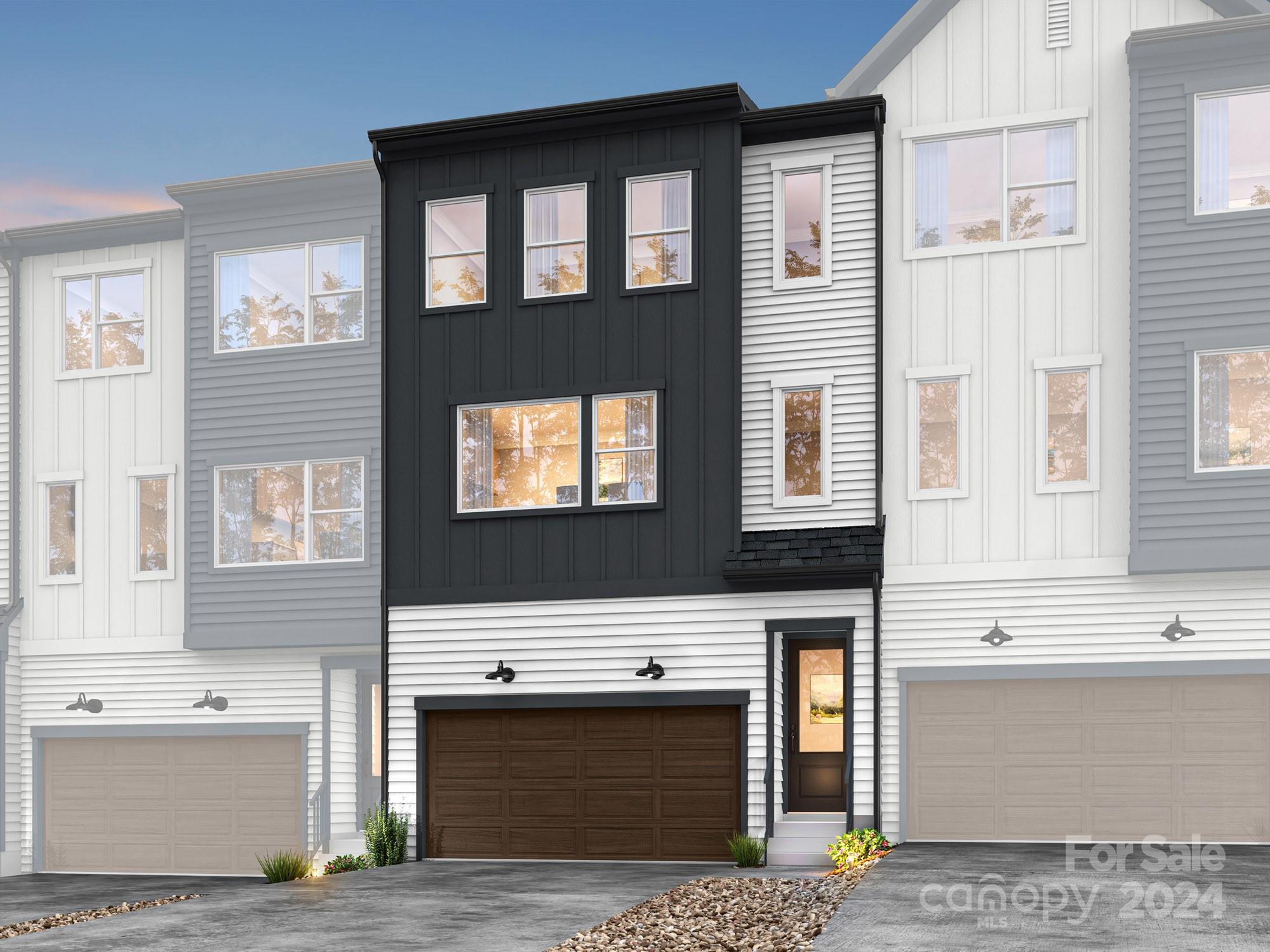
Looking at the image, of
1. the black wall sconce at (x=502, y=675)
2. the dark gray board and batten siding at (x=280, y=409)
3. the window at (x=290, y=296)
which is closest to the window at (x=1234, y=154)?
the black wall sconce at (x=502, y=675)

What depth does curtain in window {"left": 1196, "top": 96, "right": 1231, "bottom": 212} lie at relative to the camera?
16.4 meters

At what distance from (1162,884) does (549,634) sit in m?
8.25

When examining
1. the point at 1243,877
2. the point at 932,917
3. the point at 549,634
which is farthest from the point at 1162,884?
the point at 549,634

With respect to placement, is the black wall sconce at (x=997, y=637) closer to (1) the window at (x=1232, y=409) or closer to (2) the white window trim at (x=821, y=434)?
(2) the white window trim at (x=821, y=434)

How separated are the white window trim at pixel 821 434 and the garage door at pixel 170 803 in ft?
27.7

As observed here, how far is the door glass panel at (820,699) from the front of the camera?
61.6 ft

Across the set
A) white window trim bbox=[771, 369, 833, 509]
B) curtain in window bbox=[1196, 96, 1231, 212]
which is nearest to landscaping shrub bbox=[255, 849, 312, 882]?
white window trim bbox=[771, 369, 833, 509]

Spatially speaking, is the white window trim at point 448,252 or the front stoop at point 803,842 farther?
the white window trim at point 448,252

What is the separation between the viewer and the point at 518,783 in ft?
59.4

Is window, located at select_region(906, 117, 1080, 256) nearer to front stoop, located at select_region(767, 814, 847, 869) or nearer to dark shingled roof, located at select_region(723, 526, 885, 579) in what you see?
dark shingled roof, located at select_region(723, 526, 885, 579)

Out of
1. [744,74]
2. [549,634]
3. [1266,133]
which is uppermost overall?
[744,74]

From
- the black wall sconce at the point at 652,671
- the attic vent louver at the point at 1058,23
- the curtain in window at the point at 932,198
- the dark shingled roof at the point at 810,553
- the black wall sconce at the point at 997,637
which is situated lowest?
the black wall sconce at the point at 652,671

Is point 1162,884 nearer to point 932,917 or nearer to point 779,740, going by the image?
point 932,917

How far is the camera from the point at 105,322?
72.2 feet
